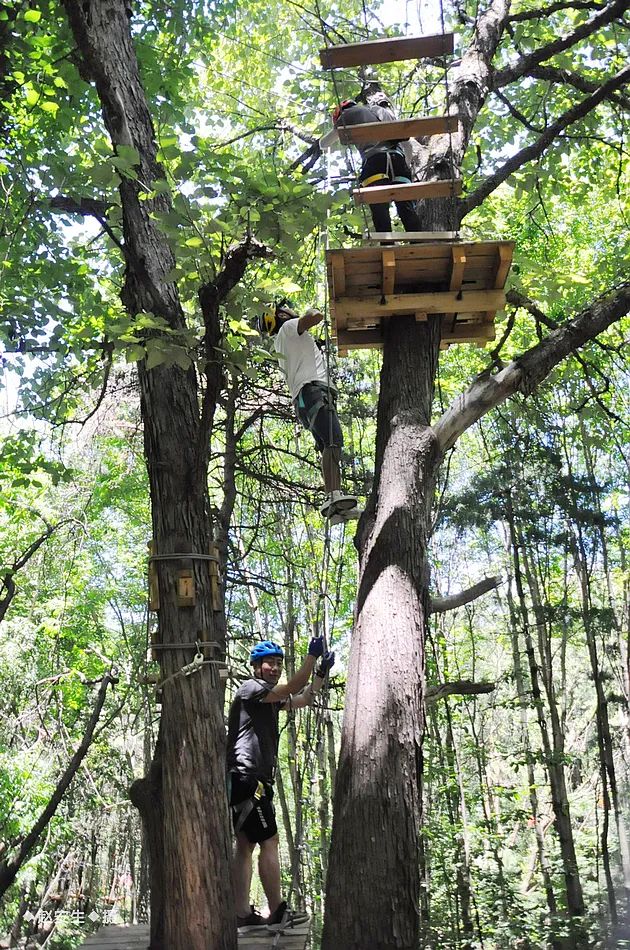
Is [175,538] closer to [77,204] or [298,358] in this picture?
[298,358]

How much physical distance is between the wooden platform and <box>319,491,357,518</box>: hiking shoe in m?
0.81

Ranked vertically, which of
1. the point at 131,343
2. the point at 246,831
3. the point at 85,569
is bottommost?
the point at 246,831

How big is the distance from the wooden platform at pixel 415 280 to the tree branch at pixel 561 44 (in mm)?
1720

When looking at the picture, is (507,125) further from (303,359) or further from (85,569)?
(85,569)

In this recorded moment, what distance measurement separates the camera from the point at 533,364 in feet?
12.4

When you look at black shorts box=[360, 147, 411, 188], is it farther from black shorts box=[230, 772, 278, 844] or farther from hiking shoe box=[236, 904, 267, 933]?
hiking shoe box=[236, 904, 267, 933]

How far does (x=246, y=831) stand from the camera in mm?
3705

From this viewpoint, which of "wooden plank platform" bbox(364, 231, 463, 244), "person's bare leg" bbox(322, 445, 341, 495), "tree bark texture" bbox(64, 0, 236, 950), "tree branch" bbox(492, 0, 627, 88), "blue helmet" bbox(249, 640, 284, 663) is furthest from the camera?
"tree branch" bbox(492, 0, 627, 88)

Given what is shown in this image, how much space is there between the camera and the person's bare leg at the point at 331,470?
3.66m

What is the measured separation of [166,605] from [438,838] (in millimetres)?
6532

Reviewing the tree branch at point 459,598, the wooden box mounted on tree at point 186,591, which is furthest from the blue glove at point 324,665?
the wooden box mounted on tree at point 186,591

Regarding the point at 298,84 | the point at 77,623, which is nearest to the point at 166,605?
the point at 298,84

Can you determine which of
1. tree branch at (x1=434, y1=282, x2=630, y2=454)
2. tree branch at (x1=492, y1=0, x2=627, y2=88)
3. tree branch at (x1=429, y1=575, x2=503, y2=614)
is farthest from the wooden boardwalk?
tree branch at (x1=492, y1=0, x2=627, y2=88)

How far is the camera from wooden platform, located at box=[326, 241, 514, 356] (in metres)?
3.48
